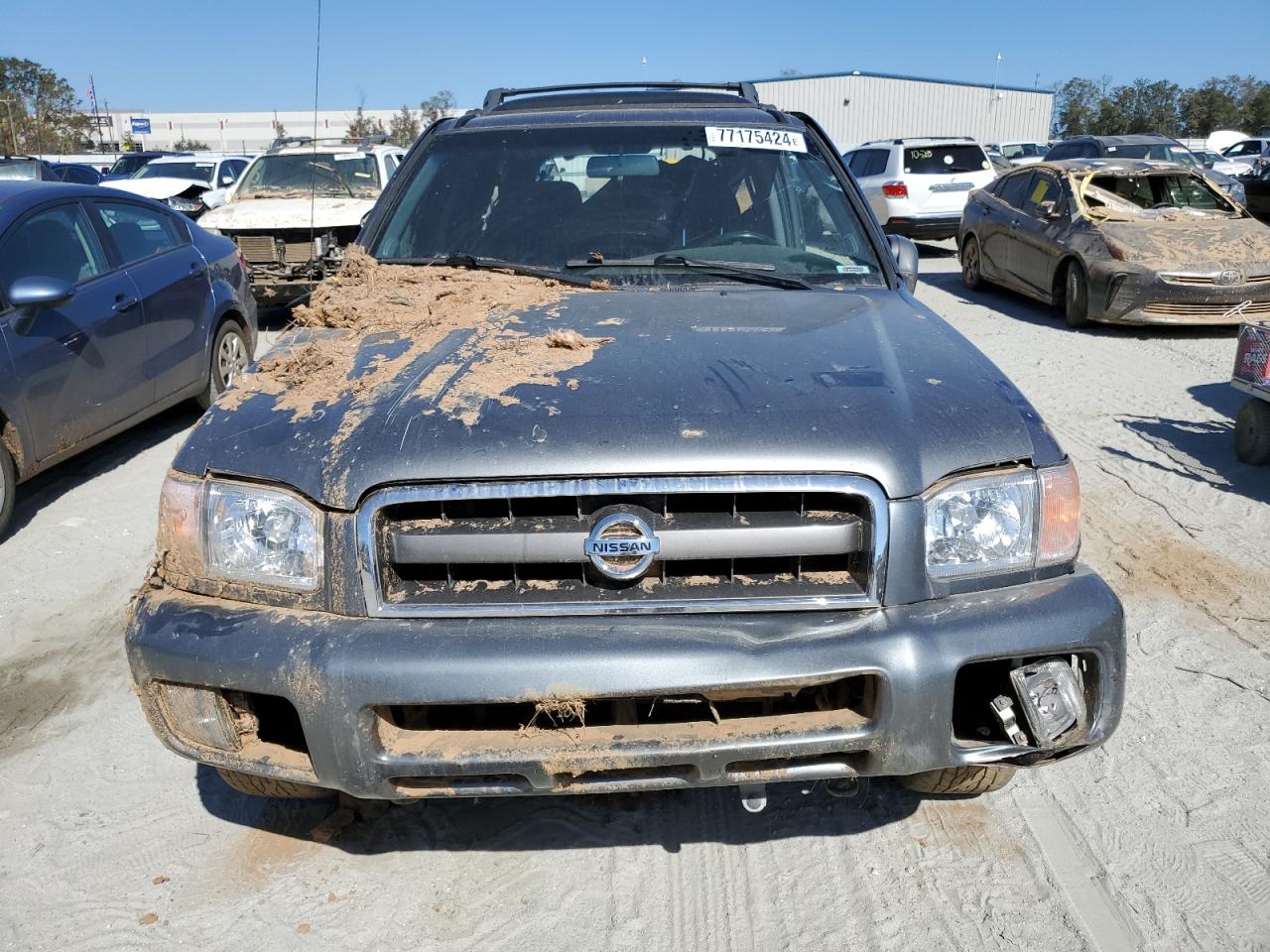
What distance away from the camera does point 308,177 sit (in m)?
11.8

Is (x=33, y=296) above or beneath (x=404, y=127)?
beneath

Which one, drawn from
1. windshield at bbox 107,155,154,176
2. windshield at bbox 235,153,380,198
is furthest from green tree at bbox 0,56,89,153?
windshield at bbox 235,153,380,198

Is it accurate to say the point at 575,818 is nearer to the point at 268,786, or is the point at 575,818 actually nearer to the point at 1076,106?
the point at 268,786

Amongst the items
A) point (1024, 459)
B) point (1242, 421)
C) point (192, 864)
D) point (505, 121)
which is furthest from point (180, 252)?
point (1242, 421)

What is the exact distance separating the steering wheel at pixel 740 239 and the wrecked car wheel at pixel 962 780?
1.88m

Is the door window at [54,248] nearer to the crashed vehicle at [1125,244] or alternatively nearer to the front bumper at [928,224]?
the crashed vehicle at [1125,244]

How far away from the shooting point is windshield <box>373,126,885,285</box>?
3.64m

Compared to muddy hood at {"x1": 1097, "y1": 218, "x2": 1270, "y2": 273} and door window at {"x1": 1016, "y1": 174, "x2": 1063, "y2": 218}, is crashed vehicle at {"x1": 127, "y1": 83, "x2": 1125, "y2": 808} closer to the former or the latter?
muddy hood at {"x1": 1097, "y1": 218, "x2": 1270, "y2": 273}

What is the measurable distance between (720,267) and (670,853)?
1868 mm

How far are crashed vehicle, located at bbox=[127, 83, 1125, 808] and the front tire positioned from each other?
826 cm

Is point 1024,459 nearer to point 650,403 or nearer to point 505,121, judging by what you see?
point 650,403

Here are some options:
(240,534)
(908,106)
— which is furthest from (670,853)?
(908,106)

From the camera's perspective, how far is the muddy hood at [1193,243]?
938cm

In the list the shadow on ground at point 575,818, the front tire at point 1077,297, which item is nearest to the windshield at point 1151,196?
the front tire at point 1077,297
